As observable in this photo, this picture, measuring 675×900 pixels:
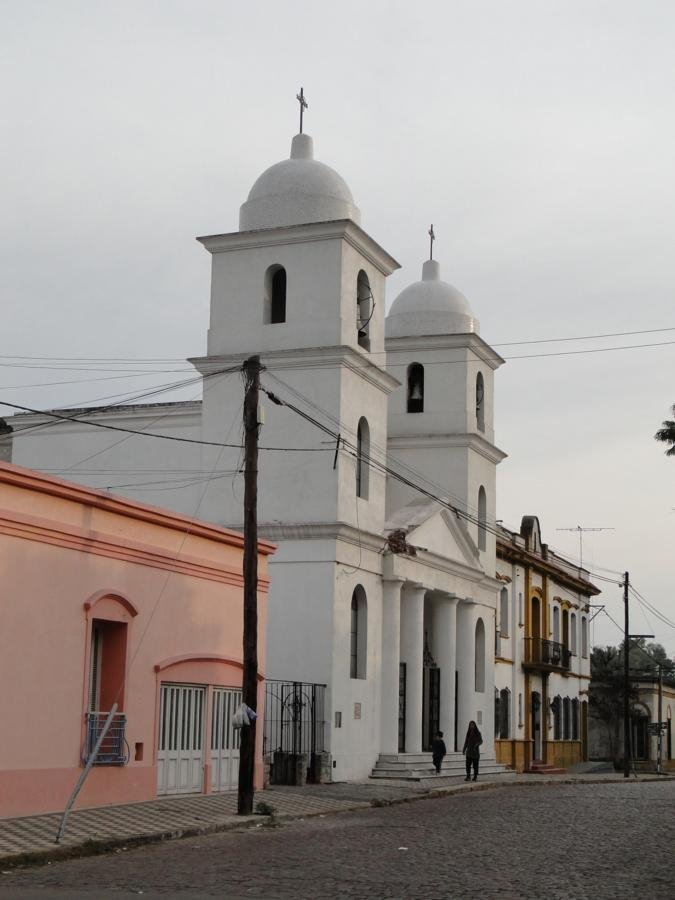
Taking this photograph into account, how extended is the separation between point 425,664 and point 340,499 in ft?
27.0

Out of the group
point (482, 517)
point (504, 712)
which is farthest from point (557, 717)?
point (482, 517)

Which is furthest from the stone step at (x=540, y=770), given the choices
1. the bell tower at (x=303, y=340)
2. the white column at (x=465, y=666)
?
the bell tower at (x=303, y=340)

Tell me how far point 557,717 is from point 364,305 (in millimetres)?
23541

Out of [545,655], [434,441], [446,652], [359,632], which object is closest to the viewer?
[359,632]

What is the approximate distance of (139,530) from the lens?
853 inches

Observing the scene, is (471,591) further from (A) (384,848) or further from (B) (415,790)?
(A) (384,848)

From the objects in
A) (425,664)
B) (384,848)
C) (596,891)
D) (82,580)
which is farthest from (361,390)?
(596,891)

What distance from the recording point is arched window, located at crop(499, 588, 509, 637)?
43500 mm

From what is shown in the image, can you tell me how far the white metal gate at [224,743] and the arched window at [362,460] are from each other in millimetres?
7882

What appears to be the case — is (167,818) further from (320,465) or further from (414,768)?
(414,768)

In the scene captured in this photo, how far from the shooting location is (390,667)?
104 ft

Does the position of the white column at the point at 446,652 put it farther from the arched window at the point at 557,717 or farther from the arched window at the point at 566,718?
the arched window at the point at 566,718

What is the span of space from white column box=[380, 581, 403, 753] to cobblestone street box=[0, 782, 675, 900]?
999cm

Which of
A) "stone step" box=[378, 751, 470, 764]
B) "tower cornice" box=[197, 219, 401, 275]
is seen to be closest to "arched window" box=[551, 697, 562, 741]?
"stone step" box=[378, 751, 470, 764]
